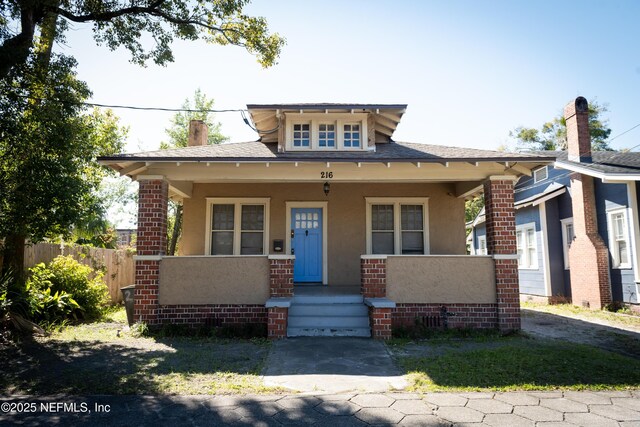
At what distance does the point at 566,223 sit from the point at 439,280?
8.53 meters

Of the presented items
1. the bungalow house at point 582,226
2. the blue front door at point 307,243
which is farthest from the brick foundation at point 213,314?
the bungalow house at point 582,226

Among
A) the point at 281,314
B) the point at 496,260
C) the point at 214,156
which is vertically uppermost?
the point at 214,156

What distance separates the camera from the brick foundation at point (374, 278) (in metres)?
7.74

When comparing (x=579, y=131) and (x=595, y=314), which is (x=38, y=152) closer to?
(x=595, y=314)

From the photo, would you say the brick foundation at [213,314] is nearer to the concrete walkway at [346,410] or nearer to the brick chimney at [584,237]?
the concrete walkway at [346,410]

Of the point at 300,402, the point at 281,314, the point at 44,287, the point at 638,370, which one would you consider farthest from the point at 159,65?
the point at 638,370

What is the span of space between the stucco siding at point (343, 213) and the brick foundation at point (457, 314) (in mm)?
2397

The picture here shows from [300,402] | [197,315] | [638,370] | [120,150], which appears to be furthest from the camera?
[120,150]

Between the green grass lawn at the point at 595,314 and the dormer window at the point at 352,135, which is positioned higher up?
the dormer window at the point at 352,135

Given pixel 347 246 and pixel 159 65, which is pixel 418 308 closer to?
pixel 347 246

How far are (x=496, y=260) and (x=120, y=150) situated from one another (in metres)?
16.9

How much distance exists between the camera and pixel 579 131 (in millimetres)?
12906

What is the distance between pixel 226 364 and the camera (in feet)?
18.2

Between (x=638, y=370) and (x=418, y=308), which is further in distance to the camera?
(x=418, y=308)
